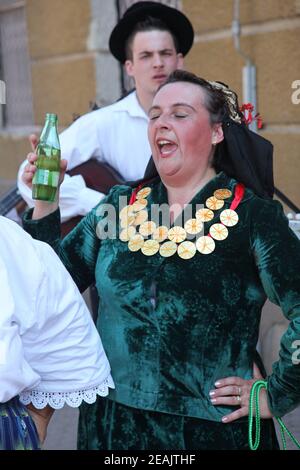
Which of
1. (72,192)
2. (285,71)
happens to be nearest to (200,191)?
(72,192)

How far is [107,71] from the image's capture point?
260 inches

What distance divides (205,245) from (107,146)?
1.65 metres

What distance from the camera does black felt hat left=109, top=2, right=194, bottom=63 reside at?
12.2 feet

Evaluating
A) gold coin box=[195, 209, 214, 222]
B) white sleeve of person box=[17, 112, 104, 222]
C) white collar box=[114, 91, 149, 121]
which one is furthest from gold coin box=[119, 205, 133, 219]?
white collar box=[114, 91, 149, 121]

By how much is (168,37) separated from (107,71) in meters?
2.90

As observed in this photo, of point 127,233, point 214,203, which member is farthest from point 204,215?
point 127,233

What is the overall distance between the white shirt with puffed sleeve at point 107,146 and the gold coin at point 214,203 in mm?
1414

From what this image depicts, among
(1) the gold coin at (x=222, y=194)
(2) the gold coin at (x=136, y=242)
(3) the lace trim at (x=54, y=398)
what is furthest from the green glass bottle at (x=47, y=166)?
(3) the lace trim at (x=54, y=398)

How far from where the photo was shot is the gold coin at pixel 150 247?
2.35 m

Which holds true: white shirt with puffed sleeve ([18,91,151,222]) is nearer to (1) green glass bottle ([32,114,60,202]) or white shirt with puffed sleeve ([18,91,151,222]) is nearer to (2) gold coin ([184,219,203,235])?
(1) green glass bottle ([32,114,60,202])

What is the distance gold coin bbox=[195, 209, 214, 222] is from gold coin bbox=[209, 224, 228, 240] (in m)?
0.04

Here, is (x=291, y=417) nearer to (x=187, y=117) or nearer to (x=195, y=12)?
(x=187, y=117)

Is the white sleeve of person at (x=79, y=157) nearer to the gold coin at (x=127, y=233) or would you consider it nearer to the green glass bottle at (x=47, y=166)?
the green glass bottle at (x=47, y=166)

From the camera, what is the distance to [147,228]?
2410mm
